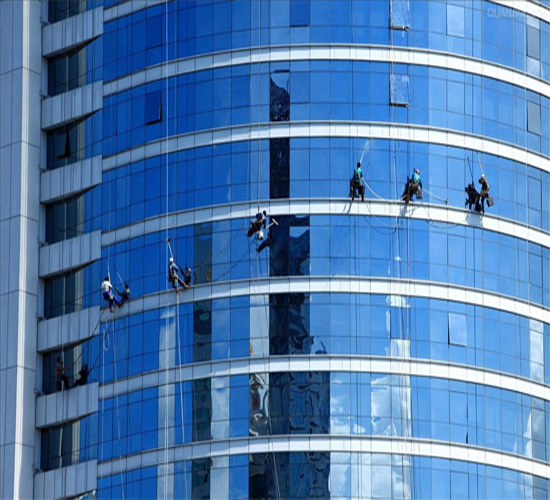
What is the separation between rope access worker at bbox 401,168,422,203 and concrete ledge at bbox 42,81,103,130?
17.6 meters

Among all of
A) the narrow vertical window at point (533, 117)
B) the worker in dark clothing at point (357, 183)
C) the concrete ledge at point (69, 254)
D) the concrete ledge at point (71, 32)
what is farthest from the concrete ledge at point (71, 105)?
the narrow vertical window at point (533, 117)

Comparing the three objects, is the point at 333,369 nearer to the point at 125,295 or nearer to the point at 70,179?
the point at 125,295

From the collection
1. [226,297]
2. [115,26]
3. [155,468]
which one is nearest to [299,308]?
[226,297]

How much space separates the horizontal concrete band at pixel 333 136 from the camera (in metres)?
116

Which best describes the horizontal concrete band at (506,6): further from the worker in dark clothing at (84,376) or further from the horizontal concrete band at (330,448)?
the horizontal concrete band at (330,448)

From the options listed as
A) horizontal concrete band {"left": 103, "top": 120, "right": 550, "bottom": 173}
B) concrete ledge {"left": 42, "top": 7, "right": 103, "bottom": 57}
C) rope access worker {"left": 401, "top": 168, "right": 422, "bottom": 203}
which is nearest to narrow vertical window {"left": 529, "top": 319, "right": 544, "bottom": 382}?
horizontal concrete band {"left": 103, "top": 120, "right": 550, "bottom": 173}

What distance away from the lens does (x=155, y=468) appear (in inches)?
4469

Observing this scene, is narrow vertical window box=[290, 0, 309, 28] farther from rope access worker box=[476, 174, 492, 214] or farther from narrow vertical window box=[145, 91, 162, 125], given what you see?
rope access worker box=[476, 174, 492, 214]

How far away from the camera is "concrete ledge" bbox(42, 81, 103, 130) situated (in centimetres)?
12156

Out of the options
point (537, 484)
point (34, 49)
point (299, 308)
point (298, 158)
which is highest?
point (34, 49)

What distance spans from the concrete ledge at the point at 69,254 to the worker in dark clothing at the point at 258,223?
9.43m

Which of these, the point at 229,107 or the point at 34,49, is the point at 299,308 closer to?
the point at 229,107

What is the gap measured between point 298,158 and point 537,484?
20.5 metres

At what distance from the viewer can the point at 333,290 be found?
11375 cm
